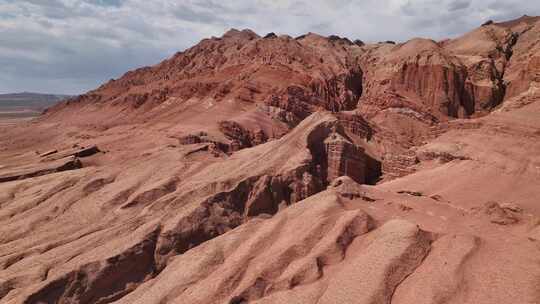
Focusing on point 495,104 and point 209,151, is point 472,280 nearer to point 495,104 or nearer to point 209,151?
point 209,151

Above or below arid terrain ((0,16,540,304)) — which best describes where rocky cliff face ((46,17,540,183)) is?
above

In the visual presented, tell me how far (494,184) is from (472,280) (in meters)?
5.30

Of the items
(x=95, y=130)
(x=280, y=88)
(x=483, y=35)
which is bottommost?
(x=95, y=130)

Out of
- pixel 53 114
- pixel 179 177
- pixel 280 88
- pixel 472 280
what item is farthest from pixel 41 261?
pixel 53 114

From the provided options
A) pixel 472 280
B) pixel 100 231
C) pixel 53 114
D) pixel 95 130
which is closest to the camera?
pixel 472 280

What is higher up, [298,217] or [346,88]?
[346,88]

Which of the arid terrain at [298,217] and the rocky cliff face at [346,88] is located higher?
the rocky cliff face at [346,88]

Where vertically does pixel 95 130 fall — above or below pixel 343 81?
below

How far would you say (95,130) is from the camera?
3244cm

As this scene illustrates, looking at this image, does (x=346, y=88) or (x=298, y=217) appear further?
(x=346, y=88)

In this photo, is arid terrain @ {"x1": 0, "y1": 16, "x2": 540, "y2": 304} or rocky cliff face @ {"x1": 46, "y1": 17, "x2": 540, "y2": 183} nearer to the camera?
arid terrain @ {"x1": 0, "y1": 16, "x2": 540, "y2": 304}

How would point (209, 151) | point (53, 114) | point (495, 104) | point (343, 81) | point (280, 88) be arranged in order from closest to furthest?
point (209, 151)
point (495, 104)
point (280, 88)
point (343, 81)
point (53, 114)

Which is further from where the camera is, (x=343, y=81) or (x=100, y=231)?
(x=343, y=81)

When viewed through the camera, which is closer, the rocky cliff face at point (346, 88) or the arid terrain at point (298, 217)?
the arid terrain at point (298, 217)
